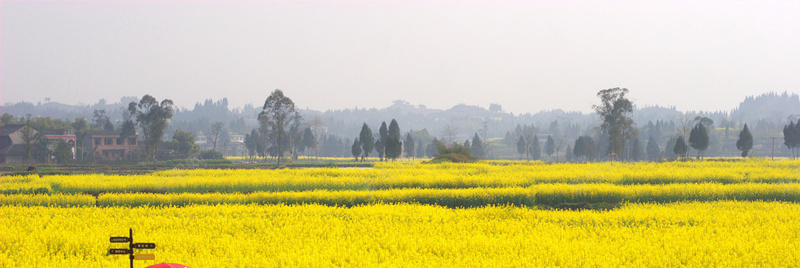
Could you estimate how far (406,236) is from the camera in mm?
12406

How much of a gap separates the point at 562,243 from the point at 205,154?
3040 inches

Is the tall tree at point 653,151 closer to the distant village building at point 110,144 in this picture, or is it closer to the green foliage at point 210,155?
the green foliage at point 210,155

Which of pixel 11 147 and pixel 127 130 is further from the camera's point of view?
pixel 127 130

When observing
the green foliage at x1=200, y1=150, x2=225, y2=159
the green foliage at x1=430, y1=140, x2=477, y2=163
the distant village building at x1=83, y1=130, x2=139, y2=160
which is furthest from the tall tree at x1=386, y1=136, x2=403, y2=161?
the distant village building at x1=83, y1=130, x2=139, y2=160

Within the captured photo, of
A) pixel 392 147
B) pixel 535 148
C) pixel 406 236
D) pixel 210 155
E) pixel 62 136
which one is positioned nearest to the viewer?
pixel 406 236

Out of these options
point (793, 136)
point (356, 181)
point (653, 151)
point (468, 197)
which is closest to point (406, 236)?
point (468, 197)

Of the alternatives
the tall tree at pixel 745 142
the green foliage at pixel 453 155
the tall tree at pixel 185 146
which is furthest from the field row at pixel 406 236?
the tall tree at pixel 185 146

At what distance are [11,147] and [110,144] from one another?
52.5 ft

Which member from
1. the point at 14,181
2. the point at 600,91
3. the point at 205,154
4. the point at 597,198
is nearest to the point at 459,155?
the point at 600,91

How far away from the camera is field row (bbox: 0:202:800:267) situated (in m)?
10.3

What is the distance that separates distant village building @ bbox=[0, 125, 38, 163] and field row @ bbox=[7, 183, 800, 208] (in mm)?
55760

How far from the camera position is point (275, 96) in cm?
6294

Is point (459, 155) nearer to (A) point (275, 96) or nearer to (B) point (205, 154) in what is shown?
(A) point (275, 96)

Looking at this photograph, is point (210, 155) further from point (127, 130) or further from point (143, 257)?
point (143, 257)
